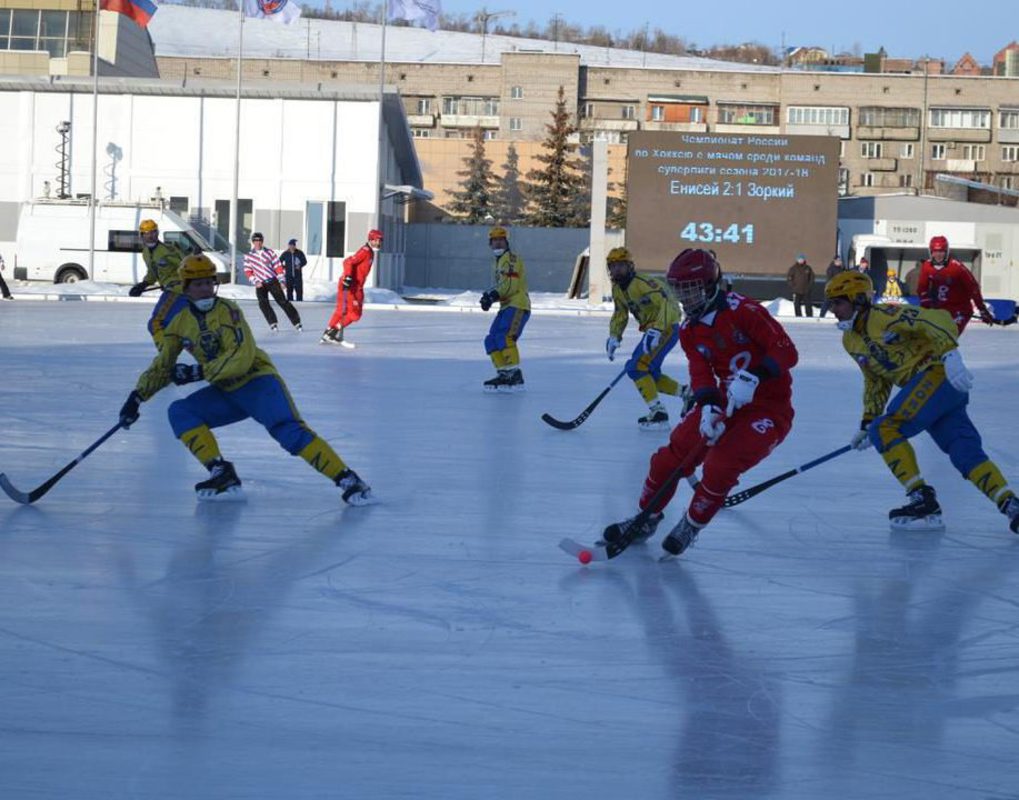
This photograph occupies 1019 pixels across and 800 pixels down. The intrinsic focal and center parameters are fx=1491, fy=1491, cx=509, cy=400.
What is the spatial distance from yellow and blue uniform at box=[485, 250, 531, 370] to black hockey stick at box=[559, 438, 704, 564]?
23.2 ft

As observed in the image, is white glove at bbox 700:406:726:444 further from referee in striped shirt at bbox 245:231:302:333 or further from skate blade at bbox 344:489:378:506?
referee in striped shirt at bbox 245:231:302:333

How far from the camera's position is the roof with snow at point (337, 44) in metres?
78.9

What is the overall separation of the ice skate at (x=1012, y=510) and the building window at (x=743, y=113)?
7006 cm

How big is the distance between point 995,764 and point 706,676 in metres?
0.99

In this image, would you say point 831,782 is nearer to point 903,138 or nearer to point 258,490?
point 258,490

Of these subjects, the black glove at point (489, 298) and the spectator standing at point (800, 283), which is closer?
the black glove at point (489, 298)

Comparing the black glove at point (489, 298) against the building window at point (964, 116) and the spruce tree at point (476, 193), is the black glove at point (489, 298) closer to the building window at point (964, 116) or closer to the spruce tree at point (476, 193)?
the spruce tree at point (476, 193)

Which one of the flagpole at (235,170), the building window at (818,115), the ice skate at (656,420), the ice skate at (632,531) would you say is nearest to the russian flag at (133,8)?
the flagpole at (235,170)

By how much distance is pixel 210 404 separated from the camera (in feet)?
24.6

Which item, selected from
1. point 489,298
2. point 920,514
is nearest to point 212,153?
point 489,298

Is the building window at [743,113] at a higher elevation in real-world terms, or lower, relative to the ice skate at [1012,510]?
higher

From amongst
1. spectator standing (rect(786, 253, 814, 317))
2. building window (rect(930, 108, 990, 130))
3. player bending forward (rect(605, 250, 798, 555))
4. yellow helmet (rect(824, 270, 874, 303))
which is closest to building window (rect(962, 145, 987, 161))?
building window (rect(930, 108, 990, 130))

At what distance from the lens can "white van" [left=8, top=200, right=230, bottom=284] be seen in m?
33.3

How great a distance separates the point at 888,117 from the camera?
74500 millimetres
